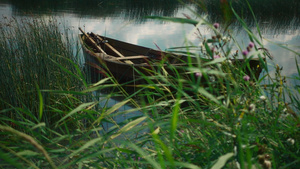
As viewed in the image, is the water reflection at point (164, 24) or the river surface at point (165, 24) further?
the water reflection at point (164, 24)

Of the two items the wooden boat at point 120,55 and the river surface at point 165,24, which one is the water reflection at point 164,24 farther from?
the wooden boat at point 120,55

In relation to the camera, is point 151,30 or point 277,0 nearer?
point 151,30

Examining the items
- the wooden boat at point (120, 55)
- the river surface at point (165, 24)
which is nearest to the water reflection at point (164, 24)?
the river surface at point (165, 24)

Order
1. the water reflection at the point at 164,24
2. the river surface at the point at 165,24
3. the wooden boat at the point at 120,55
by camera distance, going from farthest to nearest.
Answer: the water reflection at the point at 164,24 → the river surface at the point at 165,24 → the wooden boat at the point at 120,55

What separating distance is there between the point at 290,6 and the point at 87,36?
9.10 metres

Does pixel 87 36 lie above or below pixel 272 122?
below

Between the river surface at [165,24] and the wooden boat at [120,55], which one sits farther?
the river surface at [165,24]

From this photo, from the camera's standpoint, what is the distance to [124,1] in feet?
57.0

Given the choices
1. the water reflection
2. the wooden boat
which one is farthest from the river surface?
the wooden boat

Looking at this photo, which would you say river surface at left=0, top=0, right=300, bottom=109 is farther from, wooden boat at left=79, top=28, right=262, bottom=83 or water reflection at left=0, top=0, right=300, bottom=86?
wooden boat at left=79, top=28, right=262, bottom=83

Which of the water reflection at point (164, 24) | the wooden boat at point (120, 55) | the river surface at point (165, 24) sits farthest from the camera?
the water reflection at point (164, 24)

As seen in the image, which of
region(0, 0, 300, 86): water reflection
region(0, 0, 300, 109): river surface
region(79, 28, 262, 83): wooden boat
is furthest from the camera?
region(0, 0, 300, 86): water reflection

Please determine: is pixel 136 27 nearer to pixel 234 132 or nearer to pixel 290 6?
pixel 290 6

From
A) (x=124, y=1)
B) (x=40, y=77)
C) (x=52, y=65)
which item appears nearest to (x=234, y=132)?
(x=40, y=77)
